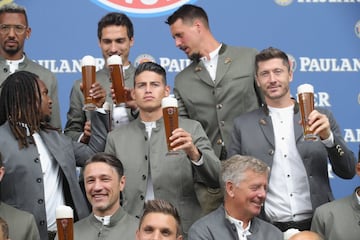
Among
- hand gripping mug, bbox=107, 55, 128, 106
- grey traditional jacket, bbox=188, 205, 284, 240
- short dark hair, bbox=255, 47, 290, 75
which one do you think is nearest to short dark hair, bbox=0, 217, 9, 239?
grey traditional jacket, bbox=188, 205, 284, 240

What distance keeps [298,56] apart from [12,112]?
232 centimetres

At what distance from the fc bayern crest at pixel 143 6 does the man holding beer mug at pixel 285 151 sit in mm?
1404

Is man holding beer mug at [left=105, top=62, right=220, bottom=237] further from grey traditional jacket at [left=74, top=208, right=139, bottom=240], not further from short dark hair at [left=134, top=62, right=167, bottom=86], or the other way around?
grey traditional jacket at [left=74, top=208, right=139, bottom=240]

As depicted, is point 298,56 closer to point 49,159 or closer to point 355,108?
point 355,108

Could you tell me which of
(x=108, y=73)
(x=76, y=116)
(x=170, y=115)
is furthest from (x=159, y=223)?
(x=108, y=73)

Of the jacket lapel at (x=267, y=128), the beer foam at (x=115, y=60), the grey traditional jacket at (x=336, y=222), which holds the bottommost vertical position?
the grey traditional jacket at (x=336, y=222)

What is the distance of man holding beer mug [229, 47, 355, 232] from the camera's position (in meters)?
7.54

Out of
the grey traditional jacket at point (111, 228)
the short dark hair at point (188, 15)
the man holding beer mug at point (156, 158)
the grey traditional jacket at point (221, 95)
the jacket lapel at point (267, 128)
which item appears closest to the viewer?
the grey traditional jacket at point (111, 228)

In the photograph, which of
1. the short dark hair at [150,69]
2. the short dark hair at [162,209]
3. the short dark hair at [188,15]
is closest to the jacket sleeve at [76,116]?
the short dark hair at [150,69]

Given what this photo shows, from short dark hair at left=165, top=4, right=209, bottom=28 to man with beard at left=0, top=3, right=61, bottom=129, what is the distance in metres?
0.78

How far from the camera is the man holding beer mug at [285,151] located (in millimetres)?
7543

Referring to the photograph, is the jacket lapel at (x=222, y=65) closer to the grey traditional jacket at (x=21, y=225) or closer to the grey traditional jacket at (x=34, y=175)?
the grey traditional jacket at (x=34, y=175)

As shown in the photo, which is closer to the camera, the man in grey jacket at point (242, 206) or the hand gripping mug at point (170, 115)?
the hand gripping mug at point (170, 115)

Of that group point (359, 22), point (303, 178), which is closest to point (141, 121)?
point (303, 178)
